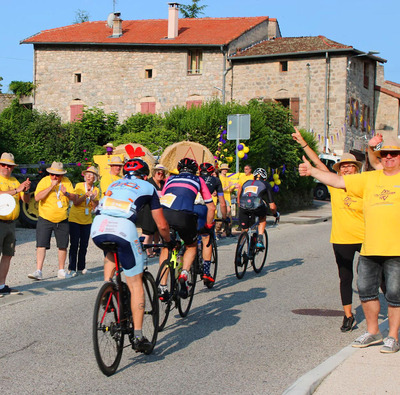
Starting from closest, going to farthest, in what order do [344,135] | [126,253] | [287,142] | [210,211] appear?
1. [126,253]
2. [210,211]
3. [287,142]
4. [344,135]

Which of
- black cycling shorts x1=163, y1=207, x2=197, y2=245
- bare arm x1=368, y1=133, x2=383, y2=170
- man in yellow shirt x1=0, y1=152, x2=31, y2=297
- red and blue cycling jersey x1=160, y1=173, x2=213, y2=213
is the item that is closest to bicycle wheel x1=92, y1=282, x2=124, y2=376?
black cycling shorts x1=163, y1=207, x2=197, y2=245

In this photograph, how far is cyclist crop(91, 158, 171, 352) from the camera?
6113 millimetres

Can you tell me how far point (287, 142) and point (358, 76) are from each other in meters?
16.0

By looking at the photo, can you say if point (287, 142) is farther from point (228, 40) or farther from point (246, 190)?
point (246, 190)

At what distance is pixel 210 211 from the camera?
9266 millimetres

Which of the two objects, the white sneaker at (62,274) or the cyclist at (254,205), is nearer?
the white sneaker at (62,274)

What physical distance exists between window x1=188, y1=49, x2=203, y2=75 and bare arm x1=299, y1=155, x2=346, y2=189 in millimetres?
40411

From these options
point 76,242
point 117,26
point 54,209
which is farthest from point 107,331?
point 117,26

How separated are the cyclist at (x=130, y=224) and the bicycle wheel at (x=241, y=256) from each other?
5259mm

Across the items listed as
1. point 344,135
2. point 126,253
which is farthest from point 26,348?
point 344,135

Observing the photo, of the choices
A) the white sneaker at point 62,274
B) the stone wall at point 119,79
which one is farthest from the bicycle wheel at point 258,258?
the stone wall at point 119,79

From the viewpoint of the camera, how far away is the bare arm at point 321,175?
6.56m

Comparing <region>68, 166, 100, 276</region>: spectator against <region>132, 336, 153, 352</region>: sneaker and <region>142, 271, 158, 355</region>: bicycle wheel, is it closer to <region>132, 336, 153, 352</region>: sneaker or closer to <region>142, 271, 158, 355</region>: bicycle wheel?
<region>142, 271, 158, 355</region>: bicycle wheel

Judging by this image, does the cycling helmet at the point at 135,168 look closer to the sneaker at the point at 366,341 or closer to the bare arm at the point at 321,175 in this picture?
the bare arm at the point at 321,175
